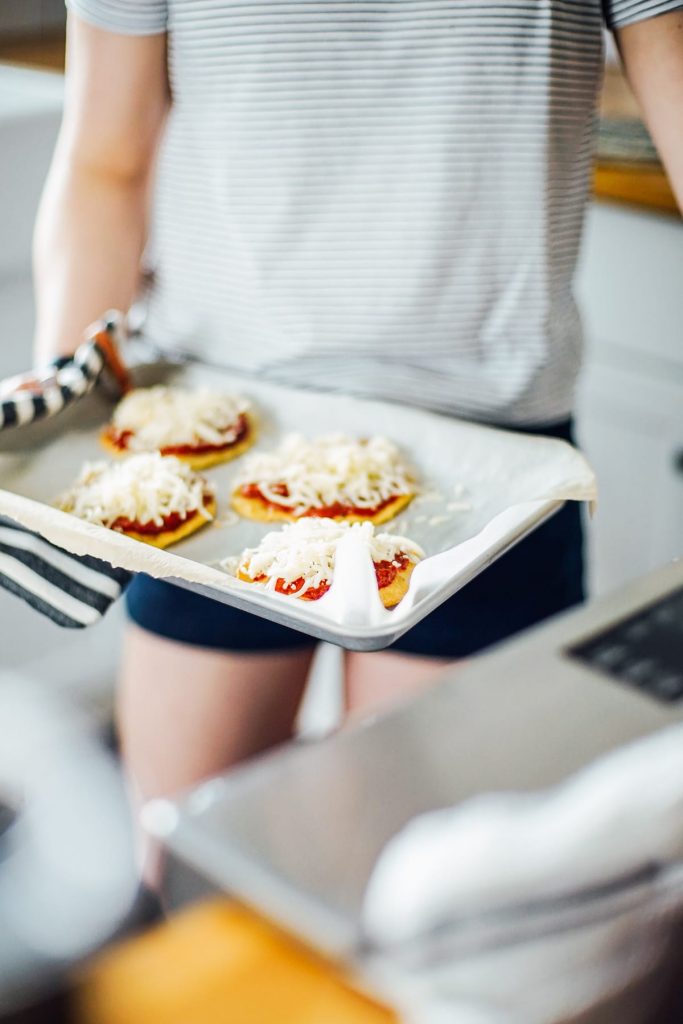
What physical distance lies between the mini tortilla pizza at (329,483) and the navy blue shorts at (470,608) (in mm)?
110

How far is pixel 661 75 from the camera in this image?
0.81m

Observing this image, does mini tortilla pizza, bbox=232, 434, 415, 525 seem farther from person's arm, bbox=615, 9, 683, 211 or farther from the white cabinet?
the white cabinet

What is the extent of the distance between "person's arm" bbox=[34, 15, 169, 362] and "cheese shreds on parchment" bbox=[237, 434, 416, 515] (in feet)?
0.73

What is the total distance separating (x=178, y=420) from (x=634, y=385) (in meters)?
0.95

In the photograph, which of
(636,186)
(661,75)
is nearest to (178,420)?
(661,75)

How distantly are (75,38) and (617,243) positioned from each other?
0.99 metres

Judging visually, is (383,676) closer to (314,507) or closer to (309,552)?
(314,507)

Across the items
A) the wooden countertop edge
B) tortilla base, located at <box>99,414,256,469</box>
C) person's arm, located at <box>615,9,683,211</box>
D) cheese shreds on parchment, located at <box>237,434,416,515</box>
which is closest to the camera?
person's arm, located at <box>615,9,683,211</box>

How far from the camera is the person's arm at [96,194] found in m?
0.93

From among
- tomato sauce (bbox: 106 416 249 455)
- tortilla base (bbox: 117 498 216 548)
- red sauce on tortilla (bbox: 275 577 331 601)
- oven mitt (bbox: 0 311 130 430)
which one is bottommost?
tortilla base (bbox: 117 498 216 548)

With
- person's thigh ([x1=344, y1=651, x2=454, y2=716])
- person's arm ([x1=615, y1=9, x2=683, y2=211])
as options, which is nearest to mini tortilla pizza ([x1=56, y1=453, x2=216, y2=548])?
person's thigh ([x1=344, y1=651, x2=454, y2=716])

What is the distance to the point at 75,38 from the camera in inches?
36.5

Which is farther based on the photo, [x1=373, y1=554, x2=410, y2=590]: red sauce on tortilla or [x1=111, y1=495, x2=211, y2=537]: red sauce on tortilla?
[x1=111, y1=495, x2=211, y2=537]: red sauce on tortilla

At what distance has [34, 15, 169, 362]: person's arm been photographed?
3.06 feet
